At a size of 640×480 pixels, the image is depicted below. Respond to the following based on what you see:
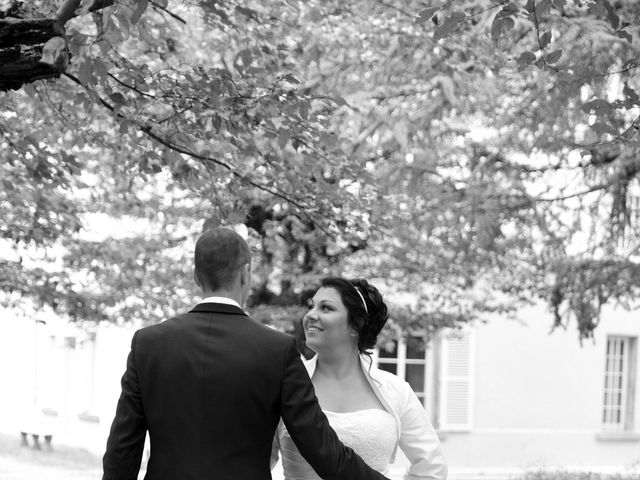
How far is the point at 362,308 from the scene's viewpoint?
446cm

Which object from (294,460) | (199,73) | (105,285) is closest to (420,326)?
(105,285)

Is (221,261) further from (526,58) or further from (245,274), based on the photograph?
(526,58)

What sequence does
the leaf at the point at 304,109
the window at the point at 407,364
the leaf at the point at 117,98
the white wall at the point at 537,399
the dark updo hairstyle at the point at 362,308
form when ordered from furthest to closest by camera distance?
the white wall at the point at 537,399
the window at the point at 407,364
the leaf at the point at 304,109
the leaf at the point at 117,98
the dark updo hairstyle at the point at 362,308

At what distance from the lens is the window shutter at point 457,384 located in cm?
2081

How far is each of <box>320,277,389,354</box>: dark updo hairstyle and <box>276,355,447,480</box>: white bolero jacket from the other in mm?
103

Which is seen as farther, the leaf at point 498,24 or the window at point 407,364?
the window at point 407,364

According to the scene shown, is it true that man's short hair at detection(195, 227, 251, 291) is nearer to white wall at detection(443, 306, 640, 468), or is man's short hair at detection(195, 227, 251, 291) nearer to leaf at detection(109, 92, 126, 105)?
leaf at detection(109, 92, 126, 105)

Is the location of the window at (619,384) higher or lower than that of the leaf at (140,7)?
lower

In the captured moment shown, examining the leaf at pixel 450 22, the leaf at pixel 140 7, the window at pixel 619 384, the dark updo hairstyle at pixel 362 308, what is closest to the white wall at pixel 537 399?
the window at pixel 619 384

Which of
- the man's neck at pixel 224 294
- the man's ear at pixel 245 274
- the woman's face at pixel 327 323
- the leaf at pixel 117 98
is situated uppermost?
the leaf at pixel 117 98

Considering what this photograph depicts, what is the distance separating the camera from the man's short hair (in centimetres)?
359

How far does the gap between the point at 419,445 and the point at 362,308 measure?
0.60m

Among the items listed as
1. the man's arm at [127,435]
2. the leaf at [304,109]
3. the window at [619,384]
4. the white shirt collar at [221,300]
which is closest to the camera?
the man's arm at [127,435]

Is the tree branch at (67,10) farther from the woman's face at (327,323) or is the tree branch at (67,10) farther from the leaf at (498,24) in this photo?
the leaf at (498,24)
